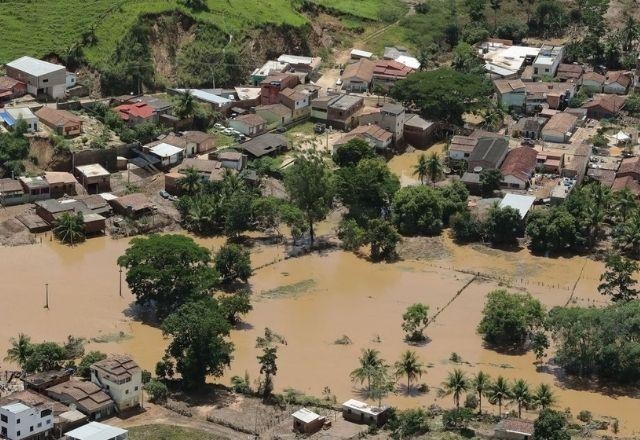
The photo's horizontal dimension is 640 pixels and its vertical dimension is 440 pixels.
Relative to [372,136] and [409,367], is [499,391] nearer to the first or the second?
[409,367]

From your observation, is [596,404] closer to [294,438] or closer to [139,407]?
[294,438]

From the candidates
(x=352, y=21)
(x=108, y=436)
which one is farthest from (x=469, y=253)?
(x=352, y=21)

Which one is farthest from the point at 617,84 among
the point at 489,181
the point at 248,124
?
the point at 248,124

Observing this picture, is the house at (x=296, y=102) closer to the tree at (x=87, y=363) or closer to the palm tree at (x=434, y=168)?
the palm tree at (x=434, y=168)

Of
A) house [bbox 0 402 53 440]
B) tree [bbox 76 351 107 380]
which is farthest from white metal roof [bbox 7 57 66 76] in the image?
house [bbox 0 402 53 440]

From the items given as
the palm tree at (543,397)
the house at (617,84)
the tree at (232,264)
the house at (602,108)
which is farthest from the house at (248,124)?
the palm tree at (543,397)
